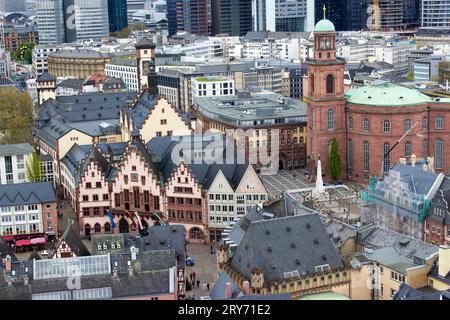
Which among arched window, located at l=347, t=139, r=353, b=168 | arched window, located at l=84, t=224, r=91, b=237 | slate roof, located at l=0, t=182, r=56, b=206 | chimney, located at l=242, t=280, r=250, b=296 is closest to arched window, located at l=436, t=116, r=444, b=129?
arched window, located at l=347, t=139, r=353, b=168

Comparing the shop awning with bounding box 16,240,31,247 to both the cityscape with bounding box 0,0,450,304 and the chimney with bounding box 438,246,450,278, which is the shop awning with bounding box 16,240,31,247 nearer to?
the cityscape with bounding box 0,0,450,304

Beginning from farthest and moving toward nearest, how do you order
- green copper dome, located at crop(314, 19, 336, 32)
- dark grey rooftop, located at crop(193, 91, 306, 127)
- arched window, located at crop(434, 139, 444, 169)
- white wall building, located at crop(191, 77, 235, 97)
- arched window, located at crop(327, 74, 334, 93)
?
1. white wall building, located at crop(191, 77, 235, 97)
2. dark grey rooftop, located at crop(193, 91, 306, 127)
3. arched window, located at crop(327, 74, 334, 93)
4. green copper dome, located at crop(314, 19, 336, 32)
5. arched window, located at crop(434, 139, 444, 169)

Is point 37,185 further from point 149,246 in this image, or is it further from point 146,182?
point 149,246

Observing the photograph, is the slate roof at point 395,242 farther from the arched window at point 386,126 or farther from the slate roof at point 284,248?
the arched window at point 386,126

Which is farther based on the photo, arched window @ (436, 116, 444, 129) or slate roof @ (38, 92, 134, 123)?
slate roof @ (38, 92, 134, 123)

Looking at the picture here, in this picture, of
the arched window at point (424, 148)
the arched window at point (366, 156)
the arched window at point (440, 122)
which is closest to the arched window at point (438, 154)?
the arched window at point (424, 148)

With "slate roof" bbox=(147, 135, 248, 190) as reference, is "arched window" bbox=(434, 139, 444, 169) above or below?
below
